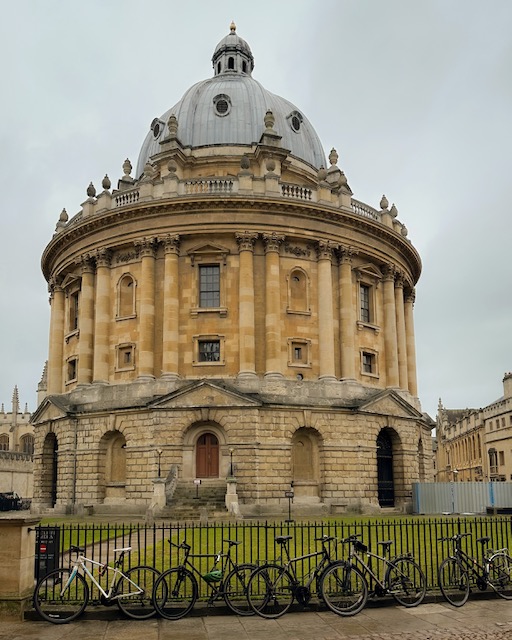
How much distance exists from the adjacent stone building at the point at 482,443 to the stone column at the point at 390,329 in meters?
23.3

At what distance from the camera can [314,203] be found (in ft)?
143

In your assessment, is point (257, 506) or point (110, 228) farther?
point (110, 228)

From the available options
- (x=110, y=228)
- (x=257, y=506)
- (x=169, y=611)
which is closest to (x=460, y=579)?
(x=169, y=611)

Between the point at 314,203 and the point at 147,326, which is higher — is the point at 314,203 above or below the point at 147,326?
above

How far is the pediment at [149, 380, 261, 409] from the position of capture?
3928 centimetres

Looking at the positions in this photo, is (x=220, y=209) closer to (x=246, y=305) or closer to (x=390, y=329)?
(x=246, y=305)

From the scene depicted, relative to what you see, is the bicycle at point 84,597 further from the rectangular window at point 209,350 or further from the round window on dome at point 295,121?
the round window on dome at point 295,121

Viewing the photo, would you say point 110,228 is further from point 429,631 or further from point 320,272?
point 429,631

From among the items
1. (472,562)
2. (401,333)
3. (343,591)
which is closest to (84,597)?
(343,591)

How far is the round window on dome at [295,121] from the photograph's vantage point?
54562 mm

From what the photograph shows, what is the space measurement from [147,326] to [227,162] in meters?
14.5

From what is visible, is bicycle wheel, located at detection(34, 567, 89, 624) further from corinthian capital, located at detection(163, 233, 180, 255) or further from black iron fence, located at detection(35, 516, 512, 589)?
corinthian capital, located at detection(163, 233, 180, 255)

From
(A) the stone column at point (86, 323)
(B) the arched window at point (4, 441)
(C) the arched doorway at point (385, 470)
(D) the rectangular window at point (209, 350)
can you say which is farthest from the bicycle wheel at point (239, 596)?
(B) the arched window at point (4, 441)

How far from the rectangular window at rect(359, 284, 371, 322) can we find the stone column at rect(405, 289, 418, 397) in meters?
7.03
